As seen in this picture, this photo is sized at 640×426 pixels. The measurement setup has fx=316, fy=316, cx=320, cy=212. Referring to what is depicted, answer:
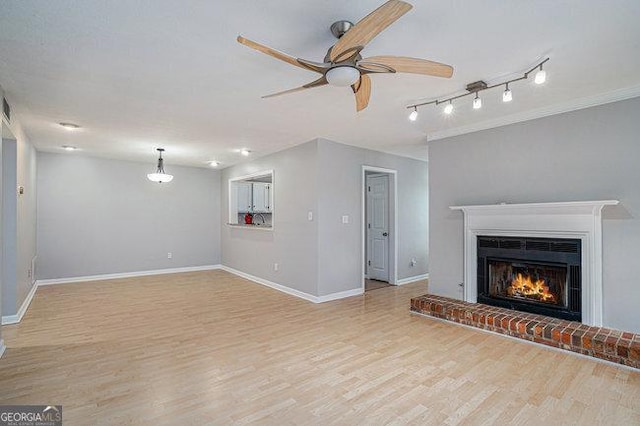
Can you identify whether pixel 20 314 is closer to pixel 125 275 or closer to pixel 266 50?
pixel 125 275

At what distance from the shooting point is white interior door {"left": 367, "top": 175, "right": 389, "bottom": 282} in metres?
6.17

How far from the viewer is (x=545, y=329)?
314 centimetres

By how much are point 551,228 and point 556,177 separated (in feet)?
1.88

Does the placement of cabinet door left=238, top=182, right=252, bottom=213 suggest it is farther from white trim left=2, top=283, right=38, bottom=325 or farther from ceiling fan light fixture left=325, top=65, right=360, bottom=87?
ceiling fan light fixture left=325, top=65, right=360, bottom=87

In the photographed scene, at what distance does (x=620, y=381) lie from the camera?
2.50 m

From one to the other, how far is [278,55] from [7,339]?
4.08m

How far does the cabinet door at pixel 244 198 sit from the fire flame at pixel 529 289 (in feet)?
18.8

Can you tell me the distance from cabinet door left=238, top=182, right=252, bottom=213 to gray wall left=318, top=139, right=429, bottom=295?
327cm

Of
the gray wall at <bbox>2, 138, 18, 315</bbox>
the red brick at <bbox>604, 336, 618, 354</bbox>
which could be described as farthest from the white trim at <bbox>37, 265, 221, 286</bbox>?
the red brick at <bbox>604, 336, 618, 354</bbox>

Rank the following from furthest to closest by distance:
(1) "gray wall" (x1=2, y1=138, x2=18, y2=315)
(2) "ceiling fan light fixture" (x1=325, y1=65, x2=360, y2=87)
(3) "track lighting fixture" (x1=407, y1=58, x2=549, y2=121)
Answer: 1. (1) "gray wall" (x1=2, y1=138, x2=18, y2=315)
2. (3) "track lighting fixture" (x1=407, y1=58, x2=549, y2=121)
3. (2) "ceiling fan light fixture" (x1=325, y1=65, x2=360, y2=87)

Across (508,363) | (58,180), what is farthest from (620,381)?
(58,180)

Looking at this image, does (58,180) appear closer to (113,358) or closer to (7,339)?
(7,339)

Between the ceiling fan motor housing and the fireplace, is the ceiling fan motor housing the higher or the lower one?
the higher one

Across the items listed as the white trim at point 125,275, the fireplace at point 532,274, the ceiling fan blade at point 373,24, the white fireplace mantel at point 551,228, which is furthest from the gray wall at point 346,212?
→ the white trim at point 125,275
